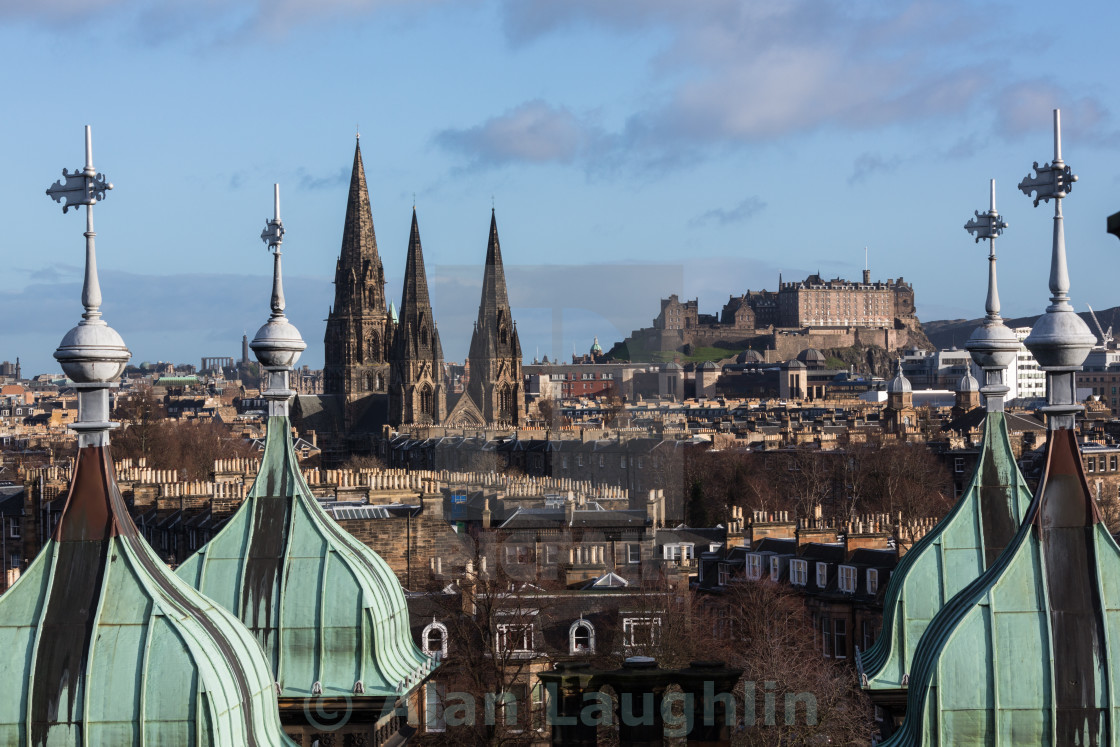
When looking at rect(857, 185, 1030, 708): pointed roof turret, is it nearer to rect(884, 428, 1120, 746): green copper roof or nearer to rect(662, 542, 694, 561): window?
rect(884, 428, 1120, 746): green copper roof

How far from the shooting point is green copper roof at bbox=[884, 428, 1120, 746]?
8.67 metres

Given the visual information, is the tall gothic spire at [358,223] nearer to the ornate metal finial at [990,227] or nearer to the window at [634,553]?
the window at [634,553]

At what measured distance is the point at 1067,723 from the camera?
8.66 meters

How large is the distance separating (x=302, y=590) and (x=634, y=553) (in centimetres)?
2552

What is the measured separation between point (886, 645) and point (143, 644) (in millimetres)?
5333

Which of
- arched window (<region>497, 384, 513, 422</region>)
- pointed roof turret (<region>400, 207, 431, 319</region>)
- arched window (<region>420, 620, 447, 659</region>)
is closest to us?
arched window (<region>420, 620, 447, 659</region>)

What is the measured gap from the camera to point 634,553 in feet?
120

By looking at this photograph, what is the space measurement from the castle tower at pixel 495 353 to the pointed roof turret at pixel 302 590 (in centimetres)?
2246

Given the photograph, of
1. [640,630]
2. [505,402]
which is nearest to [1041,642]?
[640,630]

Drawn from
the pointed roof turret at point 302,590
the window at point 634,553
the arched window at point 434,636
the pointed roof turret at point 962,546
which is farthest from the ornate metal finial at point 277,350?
the window at point 634,553

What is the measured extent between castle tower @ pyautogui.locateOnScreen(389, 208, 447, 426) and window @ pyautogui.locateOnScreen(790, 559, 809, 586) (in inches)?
2878

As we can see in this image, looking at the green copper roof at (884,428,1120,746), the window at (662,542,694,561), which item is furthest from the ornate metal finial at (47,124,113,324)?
the window at (662,542,694,561)

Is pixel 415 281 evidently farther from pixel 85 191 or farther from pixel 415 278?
pixel 85 191

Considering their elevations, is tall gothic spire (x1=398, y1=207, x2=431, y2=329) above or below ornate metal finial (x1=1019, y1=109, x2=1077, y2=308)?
above
